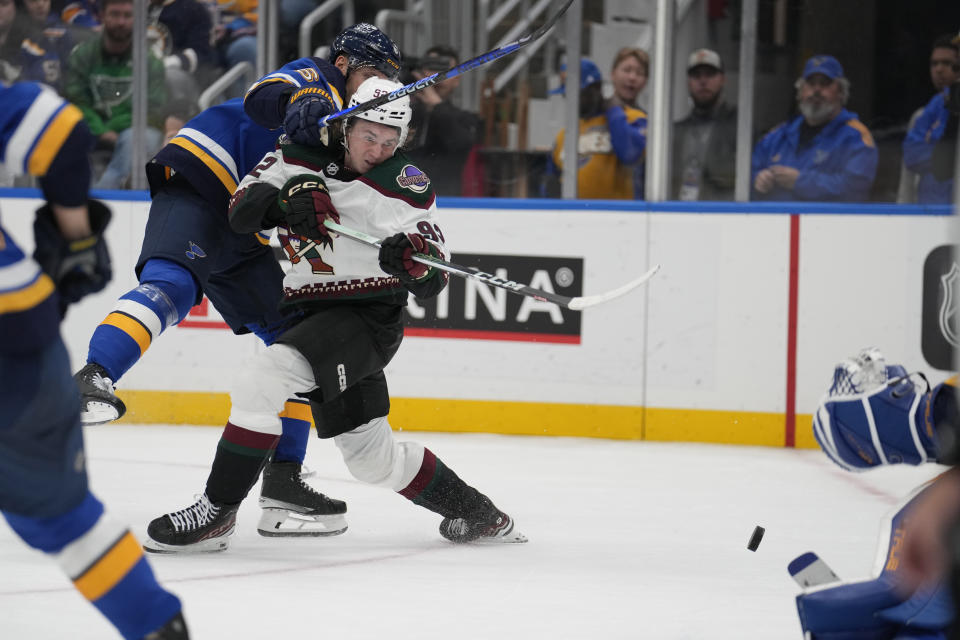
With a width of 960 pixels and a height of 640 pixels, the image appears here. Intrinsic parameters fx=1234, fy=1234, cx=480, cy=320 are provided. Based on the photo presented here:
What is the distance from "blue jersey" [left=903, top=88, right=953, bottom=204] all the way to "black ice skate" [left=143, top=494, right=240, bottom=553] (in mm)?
2888

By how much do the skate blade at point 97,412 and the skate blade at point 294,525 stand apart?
18.3 inches

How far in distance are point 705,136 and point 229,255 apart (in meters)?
2.21

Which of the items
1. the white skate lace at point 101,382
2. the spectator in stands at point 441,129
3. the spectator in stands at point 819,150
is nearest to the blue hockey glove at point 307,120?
the white skate lace at point 101,382

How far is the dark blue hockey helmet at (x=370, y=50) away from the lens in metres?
2.86

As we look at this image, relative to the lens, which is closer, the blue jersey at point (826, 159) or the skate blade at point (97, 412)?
the skate blade at point (97, 412)

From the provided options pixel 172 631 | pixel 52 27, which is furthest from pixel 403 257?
pixel 52 27

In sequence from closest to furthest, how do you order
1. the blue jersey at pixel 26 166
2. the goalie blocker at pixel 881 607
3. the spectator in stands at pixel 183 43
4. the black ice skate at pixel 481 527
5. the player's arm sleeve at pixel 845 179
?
the blue jersey at pixel 26 166
the goalie blocker at pixel 881 607
the black ice skate at pixel 481 527
the player's arm sleeve at pixel 845 179
the spectator in stands at pixel 183 43

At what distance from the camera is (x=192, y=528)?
257 cm

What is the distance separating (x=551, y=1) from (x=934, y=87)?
1.48m

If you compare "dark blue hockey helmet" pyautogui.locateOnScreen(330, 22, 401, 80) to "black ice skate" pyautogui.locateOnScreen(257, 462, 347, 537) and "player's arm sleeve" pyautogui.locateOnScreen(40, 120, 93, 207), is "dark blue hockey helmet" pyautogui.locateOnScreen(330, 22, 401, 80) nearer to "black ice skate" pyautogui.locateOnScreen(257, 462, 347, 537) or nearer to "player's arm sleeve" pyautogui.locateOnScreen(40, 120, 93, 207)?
"black ice skate" pyautogui.locateOnScreen(257, 462, 347, 537)

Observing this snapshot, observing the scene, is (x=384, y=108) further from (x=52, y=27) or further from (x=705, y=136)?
(x=52, y=27)

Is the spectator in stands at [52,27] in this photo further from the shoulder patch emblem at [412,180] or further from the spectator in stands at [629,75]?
the shoulder patch emblem at [412,180]

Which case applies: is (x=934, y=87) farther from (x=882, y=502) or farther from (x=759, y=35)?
(x=882, y=502)

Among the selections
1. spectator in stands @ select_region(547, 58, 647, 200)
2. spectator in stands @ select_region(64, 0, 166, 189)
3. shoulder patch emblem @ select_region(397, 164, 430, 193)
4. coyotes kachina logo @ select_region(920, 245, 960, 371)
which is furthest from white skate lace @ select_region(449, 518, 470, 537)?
spectator in stands @ select_region(64, 0, 166, 189)
